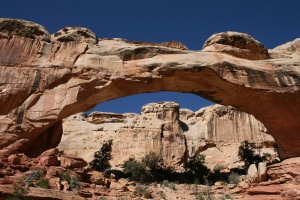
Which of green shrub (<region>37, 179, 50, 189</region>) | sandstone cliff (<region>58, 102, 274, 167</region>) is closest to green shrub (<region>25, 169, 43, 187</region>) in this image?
green shrub (<region>37, 179, 50, 189</region>)

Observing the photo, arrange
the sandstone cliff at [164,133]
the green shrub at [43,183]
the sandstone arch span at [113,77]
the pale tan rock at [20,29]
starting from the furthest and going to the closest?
1. the sandstone cliff at [164,133]
2. the pale tan rock at [20,29]
3. the sandstone arch span at [113,77]
4. the green shrub at [43,183]

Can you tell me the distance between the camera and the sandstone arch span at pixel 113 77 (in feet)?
45.7

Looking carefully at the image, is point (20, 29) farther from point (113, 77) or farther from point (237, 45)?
point (237, 45)

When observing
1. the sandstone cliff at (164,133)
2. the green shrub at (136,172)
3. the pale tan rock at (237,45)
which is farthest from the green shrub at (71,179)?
the sandstone cliff at (164,133)

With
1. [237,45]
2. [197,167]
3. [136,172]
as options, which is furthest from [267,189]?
[197,167]

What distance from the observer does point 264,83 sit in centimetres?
1553

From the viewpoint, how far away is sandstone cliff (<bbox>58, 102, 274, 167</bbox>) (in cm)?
3195

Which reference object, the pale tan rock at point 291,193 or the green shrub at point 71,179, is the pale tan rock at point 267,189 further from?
the green shrub at point 71,179

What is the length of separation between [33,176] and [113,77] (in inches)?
217

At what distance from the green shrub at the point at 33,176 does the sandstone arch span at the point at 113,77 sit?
252 cm

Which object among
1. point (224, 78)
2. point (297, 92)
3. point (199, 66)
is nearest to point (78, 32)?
point (199, 66)

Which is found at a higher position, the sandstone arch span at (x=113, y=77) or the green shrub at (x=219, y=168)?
the sandstone arch span at (x=113, y=77)

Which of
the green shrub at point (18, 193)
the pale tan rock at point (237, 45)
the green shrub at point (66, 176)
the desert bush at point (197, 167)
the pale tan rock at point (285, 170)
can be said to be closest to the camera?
the green shrub at point (18, 193)

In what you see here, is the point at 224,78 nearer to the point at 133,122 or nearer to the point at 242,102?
the point at 242,102
